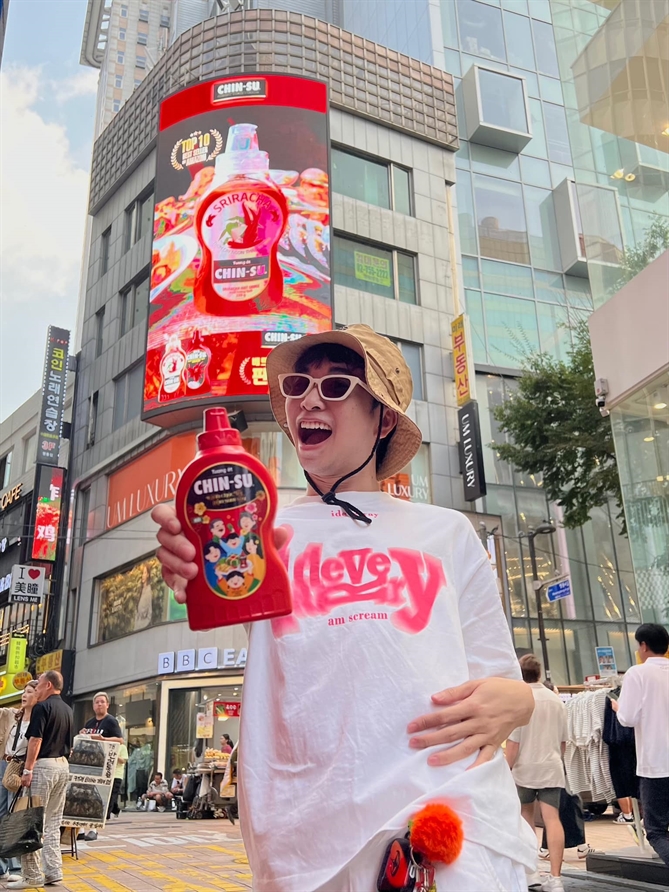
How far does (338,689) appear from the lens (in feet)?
5.98

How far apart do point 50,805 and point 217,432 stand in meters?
7.05

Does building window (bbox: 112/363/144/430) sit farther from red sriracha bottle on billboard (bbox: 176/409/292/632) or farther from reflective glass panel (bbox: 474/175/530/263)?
red sriracha bottle on billboard (bbox: 176/409/292/632)

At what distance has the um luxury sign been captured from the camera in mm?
24445

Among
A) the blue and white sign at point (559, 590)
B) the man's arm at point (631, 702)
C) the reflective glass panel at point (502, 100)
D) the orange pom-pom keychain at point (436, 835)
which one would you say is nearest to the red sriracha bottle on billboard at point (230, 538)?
the orange pom-pom keychain at point (436, 835)

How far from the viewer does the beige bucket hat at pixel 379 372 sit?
2.23 meters

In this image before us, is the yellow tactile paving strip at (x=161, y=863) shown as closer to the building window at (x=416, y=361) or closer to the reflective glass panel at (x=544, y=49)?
the building window at (x=416, y=361)

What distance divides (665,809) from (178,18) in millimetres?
57126

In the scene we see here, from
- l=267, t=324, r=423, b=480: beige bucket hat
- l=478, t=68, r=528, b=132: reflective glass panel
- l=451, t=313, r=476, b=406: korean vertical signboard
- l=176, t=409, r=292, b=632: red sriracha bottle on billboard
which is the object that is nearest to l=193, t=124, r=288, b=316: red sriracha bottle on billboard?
l=451, t=313, r=476, b=406: korean vertical signboard

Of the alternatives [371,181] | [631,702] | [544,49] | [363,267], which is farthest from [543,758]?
[544,49]

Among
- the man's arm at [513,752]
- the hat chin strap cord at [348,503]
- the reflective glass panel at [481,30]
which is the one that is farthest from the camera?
the reflective glass panel at [481,30]

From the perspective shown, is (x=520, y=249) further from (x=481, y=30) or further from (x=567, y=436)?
(x=567, y=436)

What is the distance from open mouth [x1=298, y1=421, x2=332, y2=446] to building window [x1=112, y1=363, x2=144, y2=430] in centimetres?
2517

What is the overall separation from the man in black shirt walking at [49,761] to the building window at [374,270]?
19.6 m

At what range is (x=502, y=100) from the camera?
32562 millimetres
